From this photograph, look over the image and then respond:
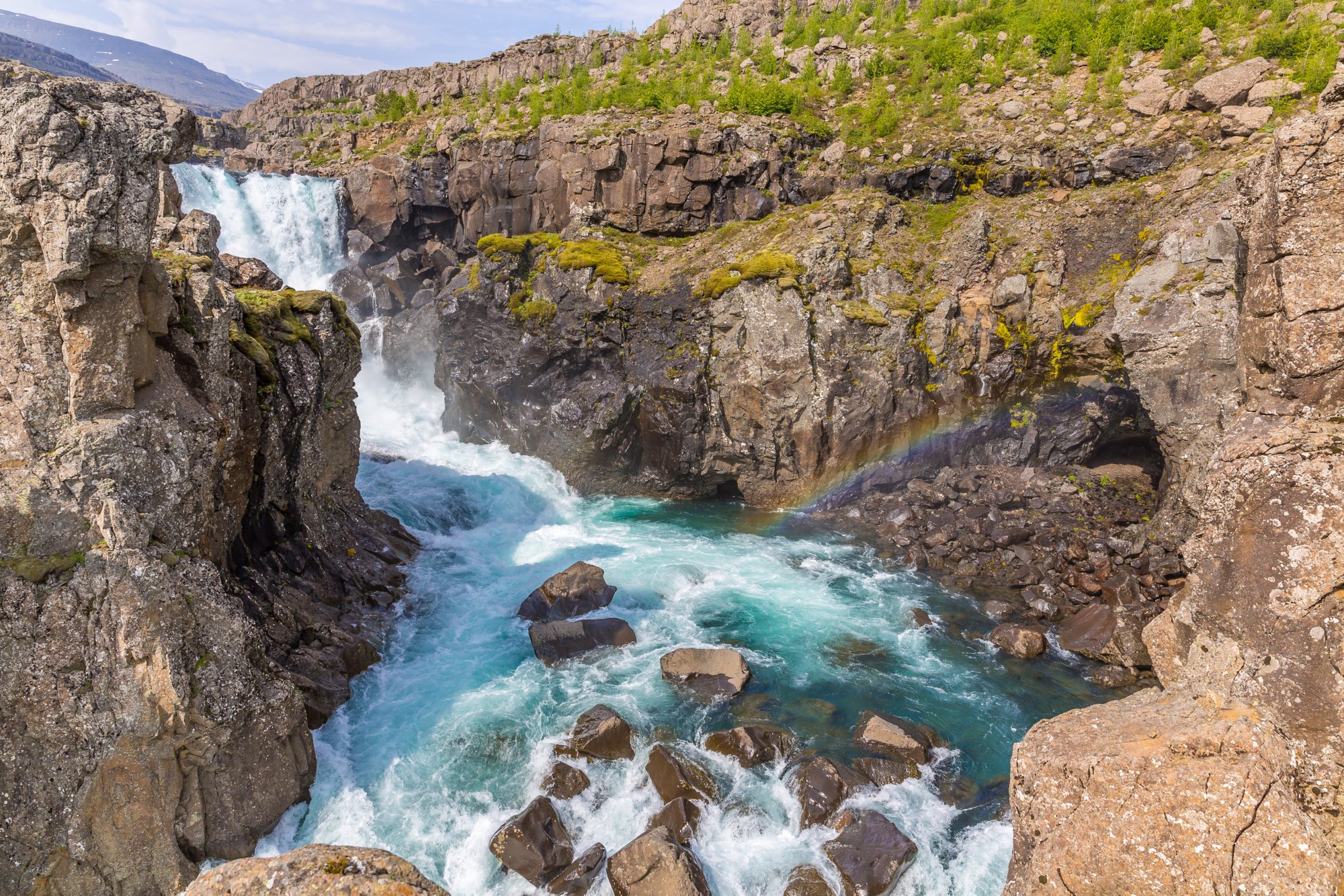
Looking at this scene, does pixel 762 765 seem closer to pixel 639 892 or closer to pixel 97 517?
pixel 639 892

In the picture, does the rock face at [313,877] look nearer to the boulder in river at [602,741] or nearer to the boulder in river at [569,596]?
the boulder in river at [602,741]

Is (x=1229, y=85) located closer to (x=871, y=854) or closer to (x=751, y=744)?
(x=751, y=744)

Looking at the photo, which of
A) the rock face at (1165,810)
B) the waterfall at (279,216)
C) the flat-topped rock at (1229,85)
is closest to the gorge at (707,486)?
the rock face at (1165,810)

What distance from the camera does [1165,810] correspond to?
5832mm

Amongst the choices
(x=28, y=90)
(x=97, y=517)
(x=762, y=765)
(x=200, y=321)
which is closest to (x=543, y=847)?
(x=762, y=765)

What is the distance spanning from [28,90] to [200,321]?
4984mm

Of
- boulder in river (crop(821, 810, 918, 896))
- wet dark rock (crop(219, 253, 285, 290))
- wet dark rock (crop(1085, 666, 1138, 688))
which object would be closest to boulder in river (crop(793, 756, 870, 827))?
boulder in river (crop(821, 810, 918, 896))

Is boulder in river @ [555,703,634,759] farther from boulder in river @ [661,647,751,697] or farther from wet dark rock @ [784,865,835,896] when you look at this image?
wet dark rock @ [784,865,835,896]

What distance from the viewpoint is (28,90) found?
1027cm

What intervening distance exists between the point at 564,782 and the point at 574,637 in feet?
18.1

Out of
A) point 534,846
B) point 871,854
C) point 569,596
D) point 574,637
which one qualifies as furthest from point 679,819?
point 569,596

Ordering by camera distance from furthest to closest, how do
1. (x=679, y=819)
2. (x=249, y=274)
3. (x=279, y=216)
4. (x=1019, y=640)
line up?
(x=279, y=216) < (x=249, y=274) < (x=1019, y=640) < (x=679, y=819)

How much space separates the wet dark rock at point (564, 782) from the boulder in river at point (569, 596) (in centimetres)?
672

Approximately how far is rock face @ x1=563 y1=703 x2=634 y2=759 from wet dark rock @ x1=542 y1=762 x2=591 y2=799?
612 millimetres
